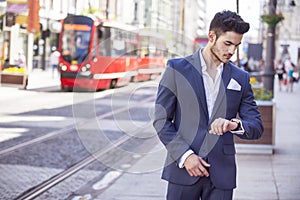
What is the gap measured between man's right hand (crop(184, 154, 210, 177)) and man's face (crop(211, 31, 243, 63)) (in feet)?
1.78

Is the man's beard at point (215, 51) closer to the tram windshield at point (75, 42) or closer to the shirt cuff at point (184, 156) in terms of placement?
the shirt cuff at point (184, 156)

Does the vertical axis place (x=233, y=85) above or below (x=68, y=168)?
above

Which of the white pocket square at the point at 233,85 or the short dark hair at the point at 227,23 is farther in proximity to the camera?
the white pocket square at the point at 233,85

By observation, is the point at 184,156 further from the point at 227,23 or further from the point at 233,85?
the point at 227,23

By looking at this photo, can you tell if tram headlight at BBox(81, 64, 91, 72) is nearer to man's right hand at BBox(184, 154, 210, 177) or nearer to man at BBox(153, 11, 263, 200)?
man at BBox(153, 11, 263, 200)

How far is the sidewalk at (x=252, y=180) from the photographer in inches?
304

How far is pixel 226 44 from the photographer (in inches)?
136

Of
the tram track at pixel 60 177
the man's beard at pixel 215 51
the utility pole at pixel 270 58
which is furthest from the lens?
the utility pole at pixel 270 58

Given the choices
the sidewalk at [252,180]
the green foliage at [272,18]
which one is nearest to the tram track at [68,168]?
the sidewalk at [252,180]

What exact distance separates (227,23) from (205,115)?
51 cm

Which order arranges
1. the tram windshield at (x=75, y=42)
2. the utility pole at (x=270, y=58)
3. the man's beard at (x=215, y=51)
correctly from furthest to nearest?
the tram windshield at (x=75, y=42)
the utility pole at (x=270, y=58)
the man's beard at (x=215, y=51)

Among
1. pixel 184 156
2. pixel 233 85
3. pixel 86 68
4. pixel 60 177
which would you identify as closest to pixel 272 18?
pixel 60 177

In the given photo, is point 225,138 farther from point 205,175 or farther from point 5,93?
point 5,93

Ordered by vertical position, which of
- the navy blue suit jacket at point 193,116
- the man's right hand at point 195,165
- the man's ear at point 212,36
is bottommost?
the man's right hand at point 195,165
